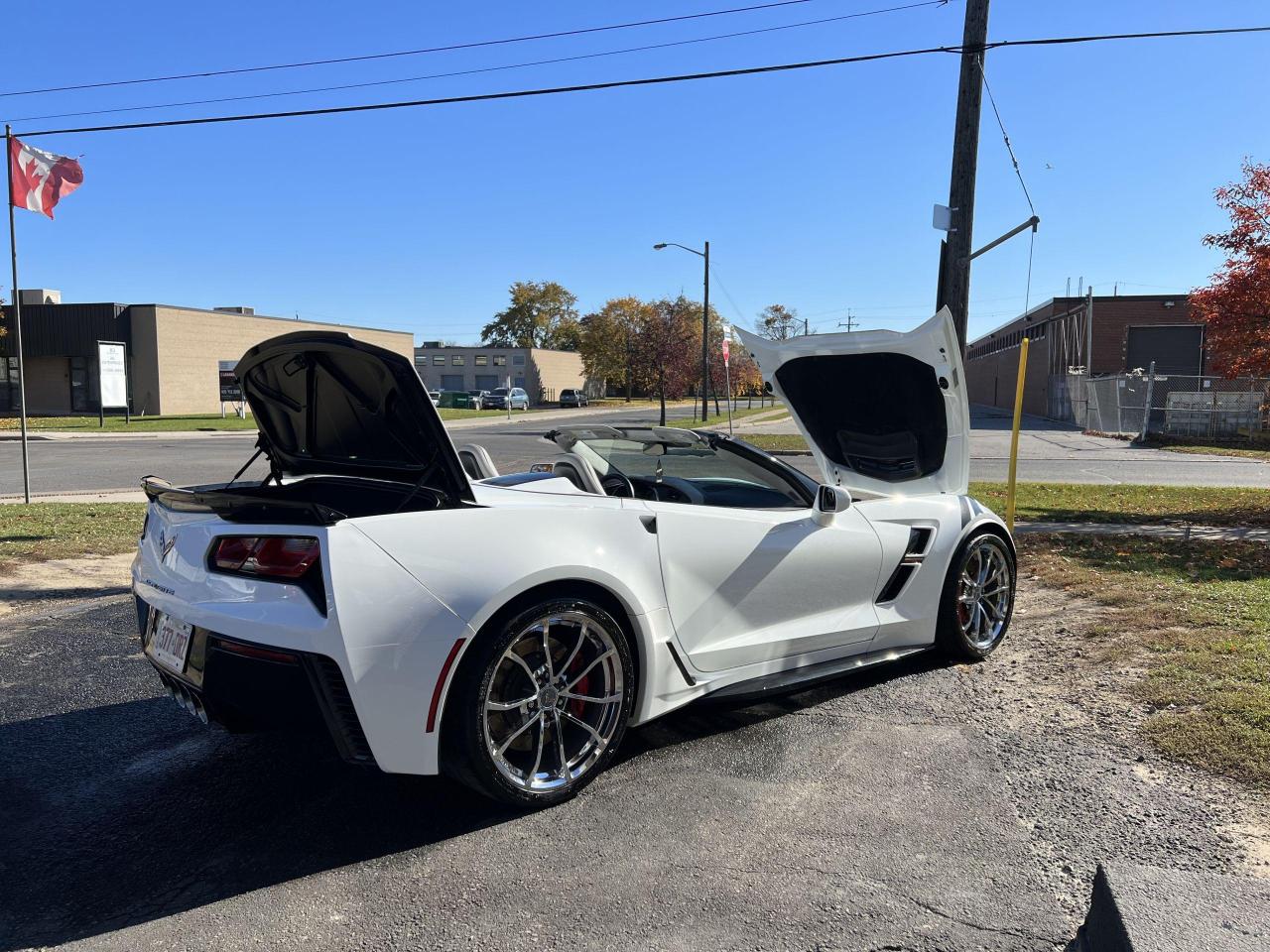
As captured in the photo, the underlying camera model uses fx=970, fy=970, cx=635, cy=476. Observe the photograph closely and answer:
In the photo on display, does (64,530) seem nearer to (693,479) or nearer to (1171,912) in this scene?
(693,479)

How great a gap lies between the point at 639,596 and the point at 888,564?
5.27ft

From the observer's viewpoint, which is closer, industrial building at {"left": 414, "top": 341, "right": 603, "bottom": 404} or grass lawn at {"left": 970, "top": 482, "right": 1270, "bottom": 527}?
grass lawn at {"left": 970, "top": 482, "right": 1270, "bottom": 527}

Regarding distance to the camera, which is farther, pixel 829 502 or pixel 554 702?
pixel 829 502

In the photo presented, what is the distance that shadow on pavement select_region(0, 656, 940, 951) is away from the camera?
9.36 feet

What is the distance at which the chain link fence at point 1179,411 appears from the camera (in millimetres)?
30391

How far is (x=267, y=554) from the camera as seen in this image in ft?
10.2

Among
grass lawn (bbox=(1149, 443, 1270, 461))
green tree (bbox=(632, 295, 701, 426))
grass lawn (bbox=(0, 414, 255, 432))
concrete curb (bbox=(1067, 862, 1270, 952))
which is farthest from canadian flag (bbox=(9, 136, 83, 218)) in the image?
green tree (bbox=(632, 295, 701, 426))

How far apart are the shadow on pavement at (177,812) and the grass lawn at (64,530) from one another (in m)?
4.56

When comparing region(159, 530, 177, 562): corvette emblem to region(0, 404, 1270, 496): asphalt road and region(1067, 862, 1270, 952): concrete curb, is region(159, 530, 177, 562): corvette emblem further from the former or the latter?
region(0, 404, 1270, 496): asphalt road

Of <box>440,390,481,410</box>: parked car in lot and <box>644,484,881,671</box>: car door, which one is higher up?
<box>440,390,481,410</box>: parked car in lot

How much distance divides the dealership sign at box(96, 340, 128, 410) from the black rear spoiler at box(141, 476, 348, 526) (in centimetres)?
3745

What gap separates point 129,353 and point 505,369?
158 feet

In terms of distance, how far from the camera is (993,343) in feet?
274

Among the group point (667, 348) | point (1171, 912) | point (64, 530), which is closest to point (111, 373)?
point (667, 348)
